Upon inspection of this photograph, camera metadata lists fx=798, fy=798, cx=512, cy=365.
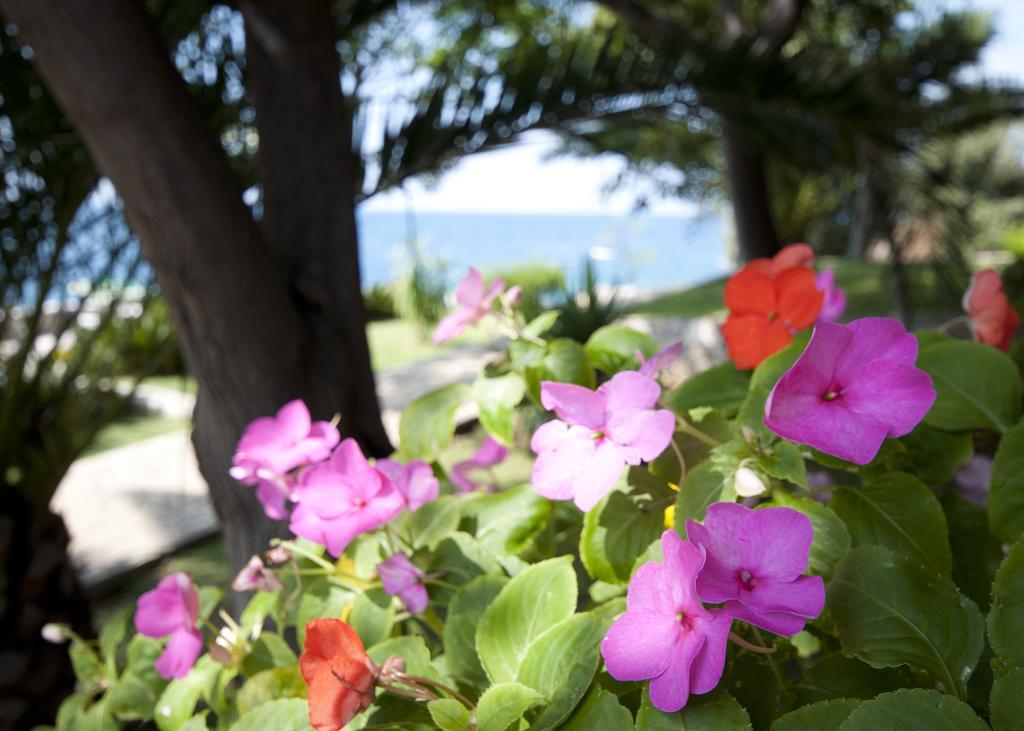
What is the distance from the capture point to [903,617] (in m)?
Result: 0.51

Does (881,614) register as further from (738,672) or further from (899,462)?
(899,462)

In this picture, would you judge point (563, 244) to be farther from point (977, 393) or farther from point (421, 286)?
point (977, 393)

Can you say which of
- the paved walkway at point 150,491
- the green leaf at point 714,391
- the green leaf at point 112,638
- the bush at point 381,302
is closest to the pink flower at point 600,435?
the green leaf at point 714,391

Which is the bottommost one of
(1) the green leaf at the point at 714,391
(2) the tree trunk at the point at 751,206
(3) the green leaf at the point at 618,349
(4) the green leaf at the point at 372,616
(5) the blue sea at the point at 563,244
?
(5) the blue sea at the point at 563,244

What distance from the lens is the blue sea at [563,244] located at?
796cm

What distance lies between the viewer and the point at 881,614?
51cm

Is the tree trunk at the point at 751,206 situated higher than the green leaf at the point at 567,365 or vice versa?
the green leaf at the point at 567,365

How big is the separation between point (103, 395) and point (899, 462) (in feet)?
7.60

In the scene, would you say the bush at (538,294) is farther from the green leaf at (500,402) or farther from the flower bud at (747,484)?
the flower bud at (747,484)

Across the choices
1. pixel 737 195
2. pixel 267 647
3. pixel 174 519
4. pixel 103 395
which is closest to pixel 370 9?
pixel 103 395

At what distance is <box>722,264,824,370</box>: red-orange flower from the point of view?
0.76m

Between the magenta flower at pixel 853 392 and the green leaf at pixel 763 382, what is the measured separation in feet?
0.32

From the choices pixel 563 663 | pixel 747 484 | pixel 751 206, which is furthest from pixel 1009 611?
pixel 751 206

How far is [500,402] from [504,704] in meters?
0.31
